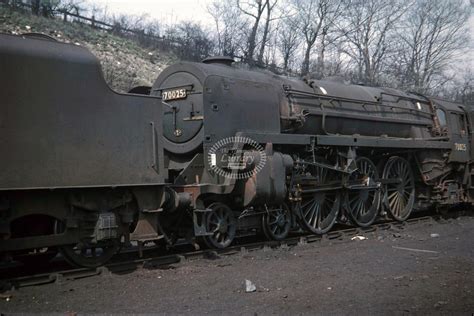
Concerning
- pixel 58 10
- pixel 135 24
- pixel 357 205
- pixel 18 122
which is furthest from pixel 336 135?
pixel 135 24

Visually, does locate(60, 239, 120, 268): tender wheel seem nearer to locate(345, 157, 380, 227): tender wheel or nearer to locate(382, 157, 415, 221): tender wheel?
locate(345, 157, 380, 227): tender wheel

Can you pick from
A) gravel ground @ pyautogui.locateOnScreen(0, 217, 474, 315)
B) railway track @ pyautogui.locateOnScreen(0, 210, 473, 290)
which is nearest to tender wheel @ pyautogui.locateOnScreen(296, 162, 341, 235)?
railway track @ pyautogui.locateOnScreen(0, 210, 473, 290)

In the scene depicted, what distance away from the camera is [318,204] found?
10008 mm

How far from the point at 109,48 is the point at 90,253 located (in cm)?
1705

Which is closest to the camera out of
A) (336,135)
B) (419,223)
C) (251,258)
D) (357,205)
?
(251,258)

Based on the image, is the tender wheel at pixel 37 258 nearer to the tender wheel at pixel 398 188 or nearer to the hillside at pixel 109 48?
the tender wheel at pixel 398 188

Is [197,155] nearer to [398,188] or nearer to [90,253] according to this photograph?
[90,253]

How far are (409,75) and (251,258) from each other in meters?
31.4

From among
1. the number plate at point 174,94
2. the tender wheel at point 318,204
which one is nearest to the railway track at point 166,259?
the tender wheel at point 318,204

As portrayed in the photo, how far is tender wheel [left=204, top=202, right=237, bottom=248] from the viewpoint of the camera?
7984 millimetres

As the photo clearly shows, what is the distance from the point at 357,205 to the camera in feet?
36.1

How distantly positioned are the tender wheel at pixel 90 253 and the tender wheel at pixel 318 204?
3.95 metres

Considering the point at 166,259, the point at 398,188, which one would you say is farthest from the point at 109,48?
the point at 166,259

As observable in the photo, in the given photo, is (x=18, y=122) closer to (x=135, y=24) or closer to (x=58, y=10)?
(x=58, y=10)
